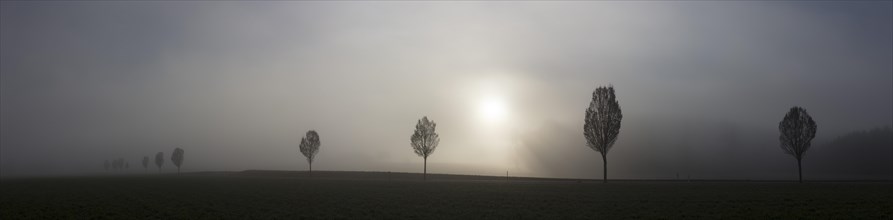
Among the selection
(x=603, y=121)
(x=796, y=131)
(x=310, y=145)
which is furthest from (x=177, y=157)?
(x=796, y=131)

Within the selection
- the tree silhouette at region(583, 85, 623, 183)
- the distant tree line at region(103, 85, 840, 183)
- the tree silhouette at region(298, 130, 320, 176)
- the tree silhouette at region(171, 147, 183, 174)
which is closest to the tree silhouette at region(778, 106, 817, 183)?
the distant tree line at region(103, 85, 840, 183)

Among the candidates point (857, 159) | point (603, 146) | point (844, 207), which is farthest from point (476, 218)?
point (857, 159)

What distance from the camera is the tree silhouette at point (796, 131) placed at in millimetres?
74000

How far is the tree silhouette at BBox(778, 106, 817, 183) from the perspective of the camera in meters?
74.0

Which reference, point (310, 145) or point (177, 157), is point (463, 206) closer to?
point (310, 145)

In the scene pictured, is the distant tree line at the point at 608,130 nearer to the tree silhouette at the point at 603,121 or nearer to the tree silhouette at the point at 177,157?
the tree silhouette at the point at 603,121

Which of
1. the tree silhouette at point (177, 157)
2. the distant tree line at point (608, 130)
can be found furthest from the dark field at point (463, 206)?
the tree silhouette at point (177, 157)

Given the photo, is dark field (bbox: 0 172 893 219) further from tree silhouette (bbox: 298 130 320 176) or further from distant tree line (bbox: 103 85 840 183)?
tree silhouette (bbox: 298 130 320 176)

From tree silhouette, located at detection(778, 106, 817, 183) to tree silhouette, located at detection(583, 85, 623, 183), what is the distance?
102ft

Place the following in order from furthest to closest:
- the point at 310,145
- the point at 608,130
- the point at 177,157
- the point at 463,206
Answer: the point at 177,157 < the point at 310,145 < the point at 608,130 < the point at 463,206

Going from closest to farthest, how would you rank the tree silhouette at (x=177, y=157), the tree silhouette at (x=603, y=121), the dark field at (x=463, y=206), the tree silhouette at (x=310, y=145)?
1. the dark field at (x=463, y=206)
2. the tree silhouette at (x=603, y=121)
3. the tree silhouette at (x=310, y=145)
4. the tree silhouette at (x=177, y=157)

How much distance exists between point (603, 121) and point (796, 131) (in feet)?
111

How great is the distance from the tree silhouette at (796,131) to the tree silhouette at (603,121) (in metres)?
31.0

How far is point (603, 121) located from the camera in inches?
2694
